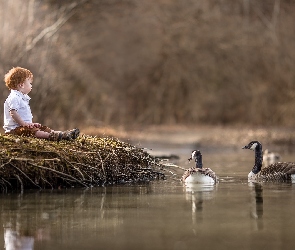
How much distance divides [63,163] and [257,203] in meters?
3.07

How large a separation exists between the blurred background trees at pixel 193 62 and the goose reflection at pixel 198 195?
2137cm

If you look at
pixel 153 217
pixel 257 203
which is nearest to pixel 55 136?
pixel 257 203

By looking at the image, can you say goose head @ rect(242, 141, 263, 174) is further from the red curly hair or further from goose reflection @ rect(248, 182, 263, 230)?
the red curly hair

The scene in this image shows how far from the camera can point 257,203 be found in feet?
33.9

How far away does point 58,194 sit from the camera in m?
11.5

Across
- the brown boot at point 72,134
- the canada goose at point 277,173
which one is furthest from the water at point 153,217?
the brown boot at point 72,134

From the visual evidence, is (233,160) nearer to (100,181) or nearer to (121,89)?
(100,181)

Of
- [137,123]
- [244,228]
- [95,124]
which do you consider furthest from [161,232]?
[137,123]

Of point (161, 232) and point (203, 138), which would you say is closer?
point (161, 232)

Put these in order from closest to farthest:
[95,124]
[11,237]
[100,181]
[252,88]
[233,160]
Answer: [11,237]
[100,181]
[233,160]
[95,124]
[252,88]

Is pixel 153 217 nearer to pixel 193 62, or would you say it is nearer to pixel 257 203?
pixel 257 203

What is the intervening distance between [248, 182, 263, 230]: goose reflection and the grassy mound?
186cm

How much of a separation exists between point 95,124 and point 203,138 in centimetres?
327

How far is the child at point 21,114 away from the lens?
508 inches
